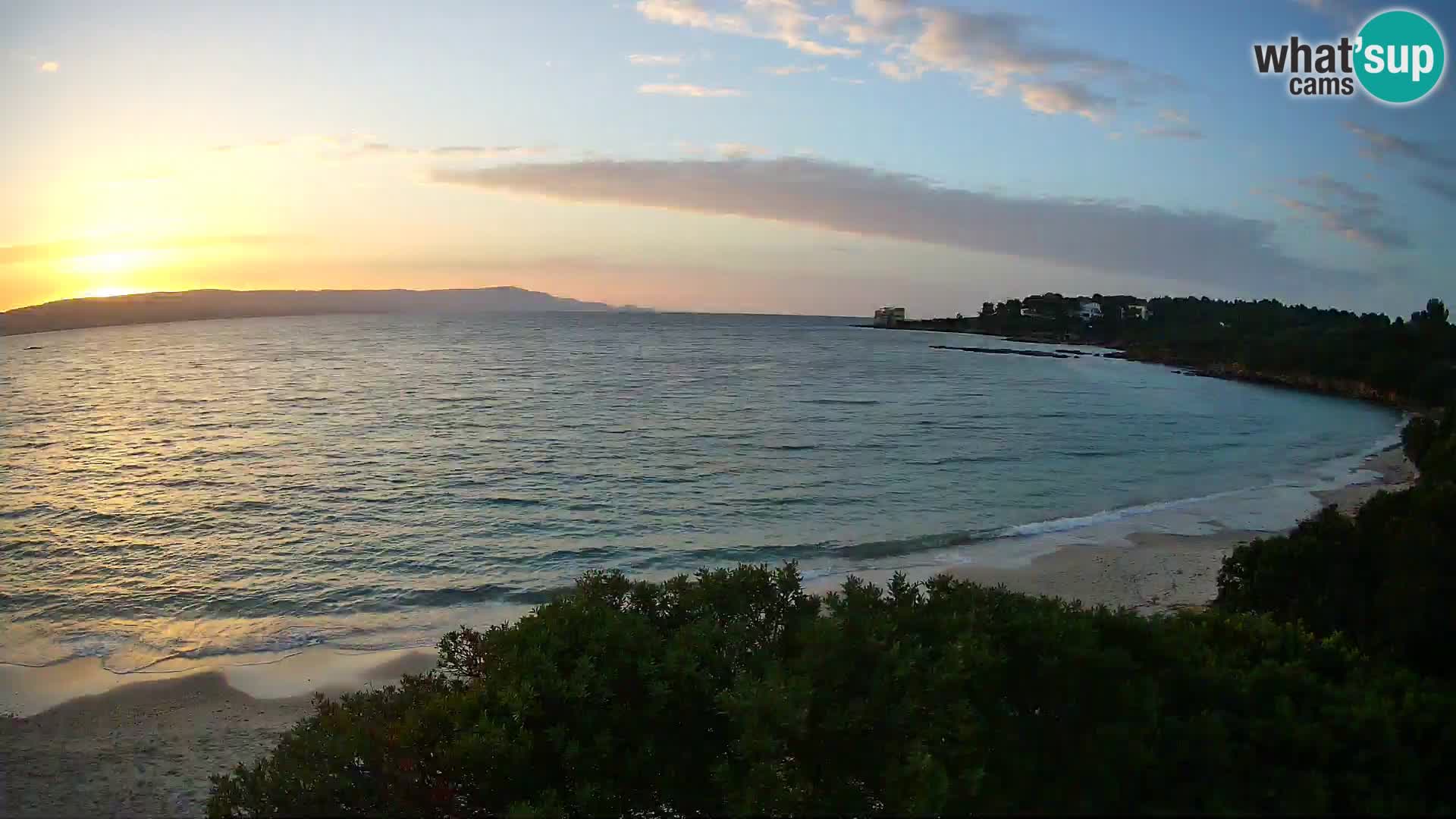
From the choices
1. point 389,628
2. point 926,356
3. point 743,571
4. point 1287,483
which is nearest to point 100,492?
point 389,628

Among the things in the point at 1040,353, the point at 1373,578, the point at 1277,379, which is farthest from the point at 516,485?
the point at 1040,353

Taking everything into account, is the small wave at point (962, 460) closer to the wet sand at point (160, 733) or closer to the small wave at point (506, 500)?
the small wave at point (506, 500)

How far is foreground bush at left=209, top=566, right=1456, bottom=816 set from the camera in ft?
14.4

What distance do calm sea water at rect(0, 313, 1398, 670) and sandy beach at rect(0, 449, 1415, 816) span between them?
1081 mm

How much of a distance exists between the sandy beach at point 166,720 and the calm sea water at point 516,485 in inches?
42.6

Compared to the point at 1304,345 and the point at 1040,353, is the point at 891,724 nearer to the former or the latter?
the point at 1304,345

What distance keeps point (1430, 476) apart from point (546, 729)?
21.3 meters

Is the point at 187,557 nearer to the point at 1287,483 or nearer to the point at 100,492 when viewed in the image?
the point at 100,492

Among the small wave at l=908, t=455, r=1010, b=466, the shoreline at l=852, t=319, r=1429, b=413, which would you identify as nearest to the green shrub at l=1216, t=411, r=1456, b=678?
the small wave at l=908, t=455, r=1010, b=466

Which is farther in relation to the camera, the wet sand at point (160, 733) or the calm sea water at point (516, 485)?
the calm sea water at point (516, 485)

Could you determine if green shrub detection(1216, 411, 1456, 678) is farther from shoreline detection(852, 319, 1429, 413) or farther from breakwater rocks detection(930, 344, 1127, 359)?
breakwater rocks detection(930, 344, 1127, 359)

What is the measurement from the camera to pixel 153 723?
35.1 ft

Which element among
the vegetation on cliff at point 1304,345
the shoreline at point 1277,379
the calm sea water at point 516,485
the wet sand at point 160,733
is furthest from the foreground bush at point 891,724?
the shoreline at point 1277,379

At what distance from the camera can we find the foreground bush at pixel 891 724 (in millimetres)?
4398
